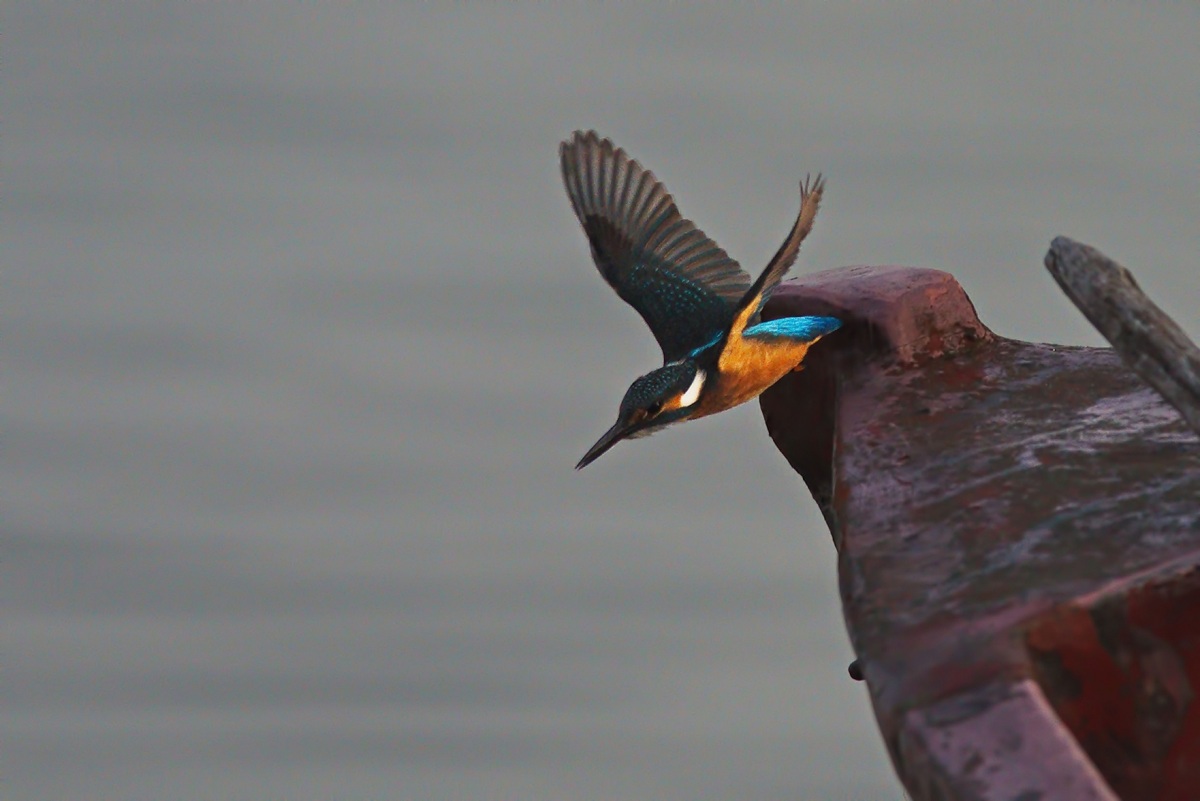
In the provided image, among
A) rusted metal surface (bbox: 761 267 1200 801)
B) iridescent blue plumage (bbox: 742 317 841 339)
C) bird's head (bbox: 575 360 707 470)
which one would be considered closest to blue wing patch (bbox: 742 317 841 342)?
iridescent blue plumage (bbox: 742 317 841 339)

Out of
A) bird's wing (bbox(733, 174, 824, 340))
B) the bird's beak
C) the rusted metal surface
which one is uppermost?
bird's wing (bbox(733, 174, 824, 340))

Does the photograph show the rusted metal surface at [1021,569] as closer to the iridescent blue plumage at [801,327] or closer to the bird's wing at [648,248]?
the iridescent blue plumage at [801,327]

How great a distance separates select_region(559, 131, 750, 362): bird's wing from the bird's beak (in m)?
0.51

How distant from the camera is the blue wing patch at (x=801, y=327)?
3902mm

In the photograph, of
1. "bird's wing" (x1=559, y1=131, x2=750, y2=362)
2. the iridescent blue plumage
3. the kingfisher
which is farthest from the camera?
"bird's wing" (x1=559, y1=131, x2=750, y2=362)

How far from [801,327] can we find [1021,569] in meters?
1.33

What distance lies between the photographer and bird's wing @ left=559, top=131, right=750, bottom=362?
4.73m

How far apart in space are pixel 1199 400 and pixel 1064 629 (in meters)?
0.41

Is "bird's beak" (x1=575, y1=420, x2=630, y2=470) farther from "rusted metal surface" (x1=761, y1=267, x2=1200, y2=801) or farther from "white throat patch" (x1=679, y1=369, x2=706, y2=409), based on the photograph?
"rusted metal surface" (x1=761, y1=267, x2=1200, y2=801)

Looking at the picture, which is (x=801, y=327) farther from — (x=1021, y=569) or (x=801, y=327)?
(x=1021, y=569)

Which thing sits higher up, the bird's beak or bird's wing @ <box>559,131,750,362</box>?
bird's wing @ <box>559,131,750,362</box>

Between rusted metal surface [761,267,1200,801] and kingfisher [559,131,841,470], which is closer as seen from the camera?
rusted metal surface [761,267,1200,801]

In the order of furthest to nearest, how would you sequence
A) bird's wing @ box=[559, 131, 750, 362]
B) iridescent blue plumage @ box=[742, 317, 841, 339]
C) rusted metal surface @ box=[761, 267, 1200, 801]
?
bird's wing @ box=[559, 131, 750, 362]
iridescent blue plumage @ box=[742, 317, 841, 339]
rusted metal surface @ box=[761, 267, 1200, 801]

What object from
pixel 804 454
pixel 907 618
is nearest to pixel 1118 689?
pixel 907 618
